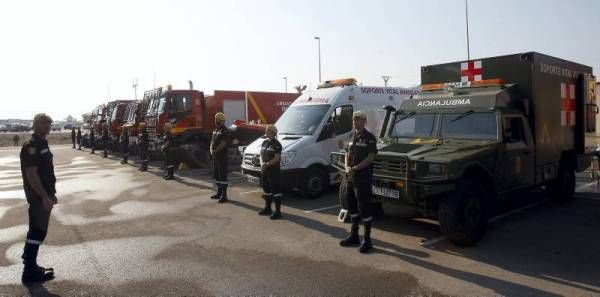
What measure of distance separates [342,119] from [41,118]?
243 inches

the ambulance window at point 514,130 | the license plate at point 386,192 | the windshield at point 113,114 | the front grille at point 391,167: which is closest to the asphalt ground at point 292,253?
the license plate at point 386,192

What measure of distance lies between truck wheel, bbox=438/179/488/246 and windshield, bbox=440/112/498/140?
94 cm

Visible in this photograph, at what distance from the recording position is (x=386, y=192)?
618 cm

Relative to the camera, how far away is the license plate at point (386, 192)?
6.03 m

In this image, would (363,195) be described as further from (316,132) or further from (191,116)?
(191,116)

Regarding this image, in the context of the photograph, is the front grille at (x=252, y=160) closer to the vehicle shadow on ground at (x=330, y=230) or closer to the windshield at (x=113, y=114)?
the vehicle shadow on ground at (x=330, y=230)

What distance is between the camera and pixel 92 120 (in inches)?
1160

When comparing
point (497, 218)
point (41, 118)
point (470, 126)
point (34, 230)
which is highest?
point (41, 118)

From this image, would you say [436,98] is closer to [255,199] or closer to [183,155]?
[255,199]

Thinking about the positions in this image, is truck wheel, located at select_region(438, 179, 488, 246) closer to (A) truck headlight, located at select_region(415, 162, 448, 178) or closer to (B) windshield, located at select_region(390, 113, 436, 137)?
(A) truck headlight, located at select_region(415, 162, 448, 178)

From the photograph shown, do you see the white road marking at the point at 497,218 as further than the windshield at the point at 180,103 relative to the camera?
No

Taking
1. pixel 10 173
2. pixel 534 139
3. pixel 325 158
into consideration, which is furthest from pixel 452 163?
pixel 10 173

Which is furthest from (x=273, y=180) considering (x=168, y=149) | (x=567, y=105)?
(x=168, y=149)

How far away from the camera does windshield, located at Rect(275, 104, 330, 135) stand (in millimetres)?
9664
